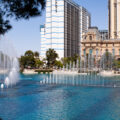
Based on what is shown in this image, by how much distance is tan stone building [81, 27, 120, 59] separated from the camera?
7796 cm

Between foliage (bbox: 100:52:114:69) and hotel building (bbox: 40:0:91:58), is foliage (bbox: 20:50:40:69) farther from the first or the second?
hotel building (bbox: 40:0:91:58)

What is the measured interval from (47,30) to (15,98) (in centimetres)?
8961

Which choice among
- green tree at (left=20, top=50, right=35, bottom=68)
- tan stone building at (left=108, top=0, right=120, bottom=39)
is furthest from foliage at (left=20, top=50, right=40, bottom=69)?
tan stone building at (left=108, top=0, right=120, bottom=39)

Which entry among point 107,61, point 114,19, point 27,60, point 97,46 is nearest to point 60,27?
point 114,19

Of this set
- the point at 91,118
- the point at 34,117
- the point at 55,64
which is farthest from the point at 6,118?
the point at 55,64

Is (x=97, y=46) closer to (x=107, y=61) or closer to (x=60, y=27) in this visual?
(x=107, y=61)

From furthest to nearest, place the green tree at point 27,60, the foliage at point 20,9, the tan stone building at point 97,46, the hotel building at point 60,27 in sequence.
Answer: the hotel building at point 60,27 → the tan stone building at point 97,46 → the green tree at point 27,60 → the foliage at point 20,9

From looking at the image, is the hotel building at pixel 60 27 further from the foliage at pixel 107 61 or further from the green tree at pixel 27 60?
the foliage at pixel 107 61

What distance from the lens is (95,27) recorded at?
81.9 meters

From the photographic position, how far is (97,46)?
78188 mm

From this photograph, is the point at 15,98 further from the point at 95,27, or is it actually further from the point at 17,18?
the point at 95,27

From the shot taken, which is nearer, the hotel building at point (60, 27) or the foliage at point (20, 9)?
the foliage at point (20, 9)

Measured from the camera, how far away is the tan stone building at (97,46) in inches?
3069

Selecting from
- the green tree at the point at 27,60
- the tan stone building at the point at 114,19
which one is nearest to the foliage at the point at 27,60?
the green tree at the point at 27,60
